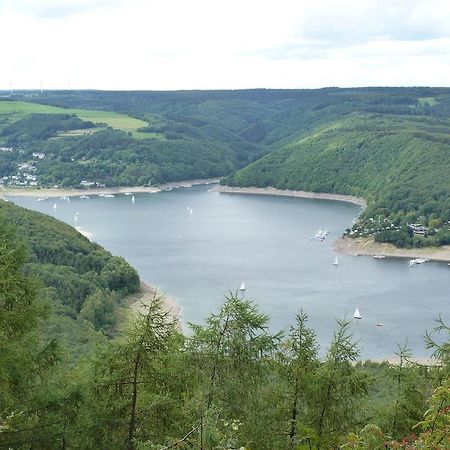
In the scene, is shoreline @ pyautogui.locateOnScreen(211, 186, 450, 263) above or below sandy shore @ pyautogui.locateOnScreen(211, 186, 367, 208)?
below

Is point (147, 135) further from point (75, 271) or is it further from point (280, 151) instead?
point (75, 271)

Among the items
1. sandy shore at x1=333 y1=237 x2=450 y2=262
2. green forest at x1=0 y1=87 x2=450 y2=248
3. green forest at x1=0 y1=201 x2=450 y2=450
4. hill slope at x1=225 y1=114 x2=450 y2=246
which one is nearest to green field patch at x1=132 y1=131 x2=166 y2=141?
green forest at x1=0 y1=87 x2=450 y2=248

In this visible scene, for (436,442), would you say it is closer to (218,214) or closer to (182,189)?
(218,214)

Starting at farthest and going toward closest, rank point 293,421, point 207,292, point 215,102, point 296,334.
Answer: point 215,102 → point 207,292 → point 296,334 → point 293,421

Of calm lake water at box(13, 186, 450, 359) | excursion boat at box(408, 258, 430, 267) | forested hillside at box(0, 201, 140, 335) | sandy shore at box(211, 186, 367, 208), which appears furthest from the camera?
sandy shore at box(211, 186, 367, 208)

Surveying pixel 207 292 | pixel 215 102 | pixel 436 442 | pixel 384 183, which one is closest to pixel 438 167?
pixel 384 183

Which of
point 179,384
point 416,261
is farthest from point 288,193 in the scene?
point 179,384

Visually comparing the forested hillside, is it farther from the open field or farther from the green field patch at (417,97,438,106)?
the green field patch at (417,97,438,106)

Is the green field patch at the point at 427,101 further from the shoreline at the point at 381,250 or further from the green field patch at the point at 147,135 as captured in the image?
the shoreline at the point at 381,250
